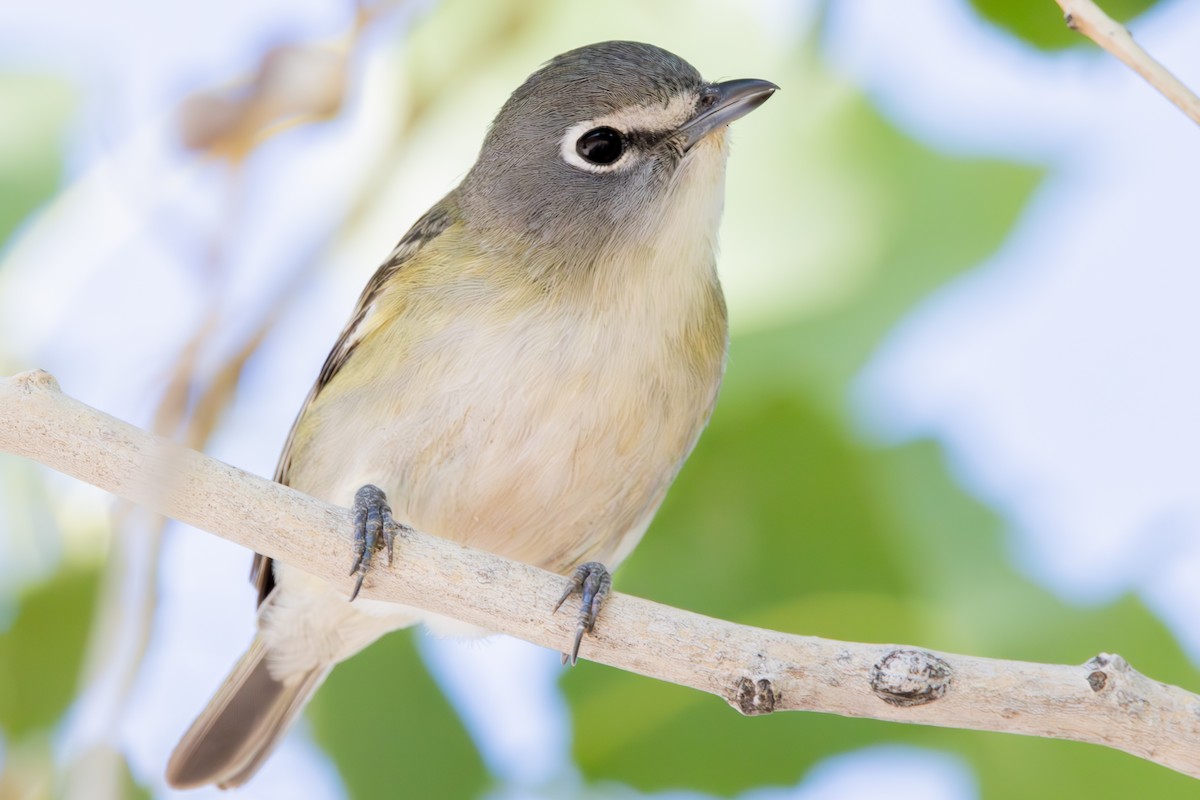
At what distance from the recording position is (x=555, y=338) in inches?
117

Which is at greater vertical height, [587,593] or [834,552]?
[834,552]

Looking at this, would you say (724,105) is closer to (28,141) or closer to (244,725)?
(28,141)

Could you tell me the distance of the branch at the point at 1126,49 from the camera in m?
1.71

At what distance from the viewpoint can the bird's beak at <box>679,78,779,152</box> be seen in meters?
3.07

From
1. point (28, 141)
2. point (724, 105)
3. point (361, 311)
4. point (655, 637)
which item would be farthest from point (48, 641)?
point (724, 105)

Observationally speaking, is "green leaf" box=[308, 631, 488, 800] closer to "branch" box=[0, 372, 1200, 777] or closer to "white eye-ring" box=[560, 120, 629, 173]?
"branch" box=[0, 372, 1200, 777]

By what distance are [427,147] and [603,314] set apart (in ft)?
3.35

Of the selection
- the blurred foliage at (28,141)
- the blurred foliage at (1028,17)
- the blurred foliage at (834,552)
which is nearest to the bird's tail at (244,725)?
the blurred foliage at (834,552)

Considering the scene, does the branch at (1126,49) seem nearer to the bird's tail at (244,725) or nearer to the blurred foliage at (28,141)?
the blurred foliage at (28,141)

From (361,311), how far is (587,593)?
124 cm

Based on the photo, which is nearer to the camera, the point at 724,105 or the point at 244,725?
the point at 724,105

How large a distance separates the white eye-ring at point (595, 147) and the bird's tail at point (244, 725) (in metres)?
1.67

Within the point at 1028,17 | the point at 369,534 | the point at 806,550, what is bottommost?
the point at 369,534

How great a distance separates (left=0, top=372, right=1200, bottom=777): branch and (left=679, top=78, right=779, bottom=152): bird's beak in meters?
1.20
